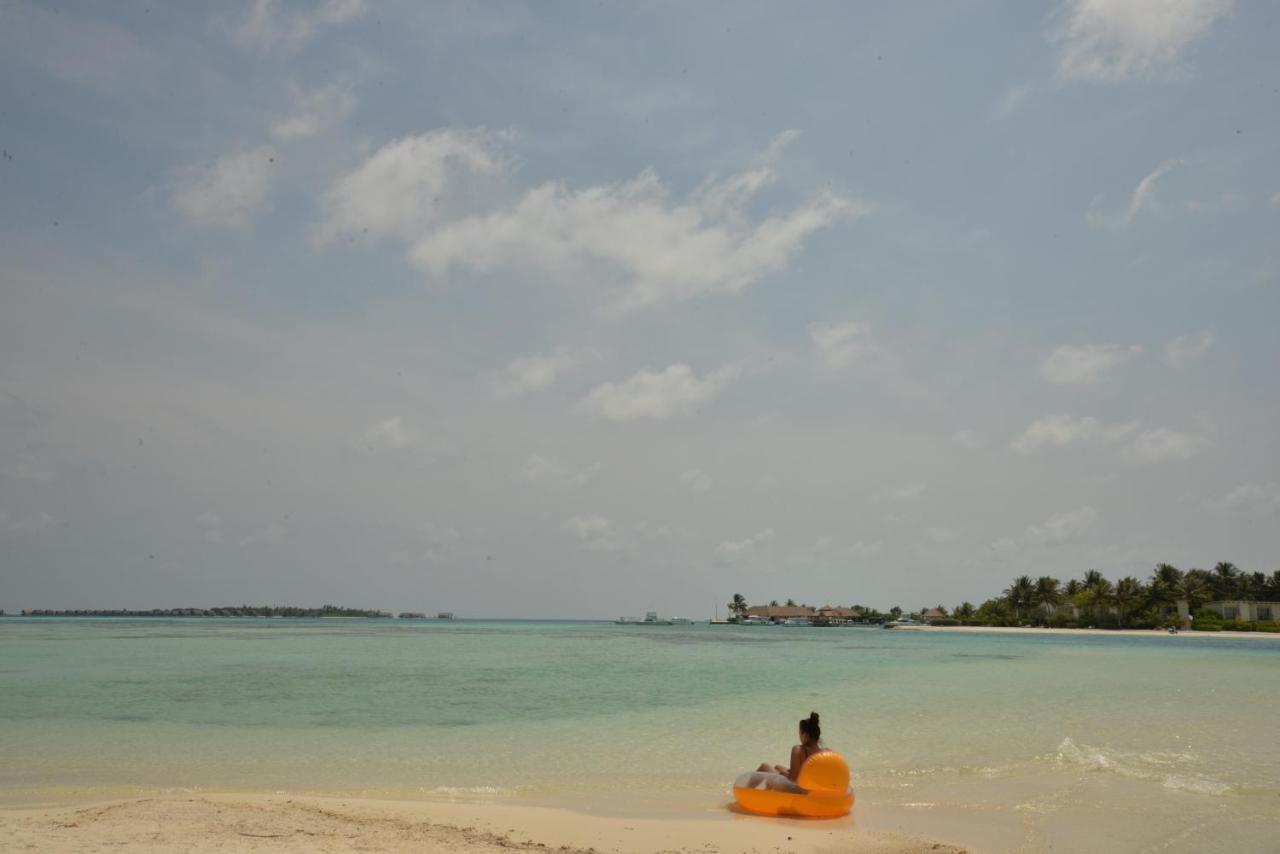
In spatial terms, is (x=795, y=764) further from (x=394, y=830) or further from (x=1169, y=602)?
(x=1169, y=602)

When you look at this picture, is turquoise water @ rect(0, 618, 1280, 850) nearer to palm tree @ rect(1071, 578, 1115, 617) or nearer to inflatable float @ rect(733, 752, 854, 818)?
inflatable float @ rect(733, 752, 854, 818)

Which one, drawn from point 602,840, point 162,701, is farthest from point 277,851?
point 162,701

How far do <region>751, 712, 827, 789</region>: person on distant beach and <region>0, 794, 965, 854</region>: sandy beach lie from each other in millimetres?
490

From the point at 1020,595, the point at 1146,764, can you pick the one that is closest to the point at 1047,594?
the point at 1020,595

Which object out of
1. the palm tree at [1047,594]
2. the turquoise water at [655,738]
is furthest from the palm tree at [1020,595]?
the turquoise water at [655,738]

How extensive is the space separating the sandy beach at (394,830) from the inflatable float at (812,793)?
22cm

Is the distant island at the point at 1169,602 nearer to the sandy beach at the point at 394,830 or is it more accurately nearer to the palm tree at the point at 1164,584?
the palm tree at the point at 1164,584

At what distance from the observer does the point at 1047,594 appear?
411ft

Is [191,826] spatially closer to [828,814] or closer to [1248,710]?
[828,814]

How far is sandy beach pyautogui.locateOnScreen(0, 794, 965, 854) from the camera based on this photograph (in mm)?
8250

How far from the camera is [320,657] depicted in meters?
43.6

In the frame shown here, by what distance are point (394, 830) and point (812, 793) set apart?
4943 millimetres

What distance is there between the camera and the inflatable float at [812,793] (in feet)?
34.2

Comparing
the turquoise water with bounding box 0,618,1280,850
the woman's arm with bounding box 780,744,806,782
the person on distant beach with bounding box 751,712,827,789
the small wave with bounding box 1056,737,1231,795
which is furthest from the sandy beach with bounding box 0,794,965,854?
the small wave with bounding box 1056,737,1231,795
